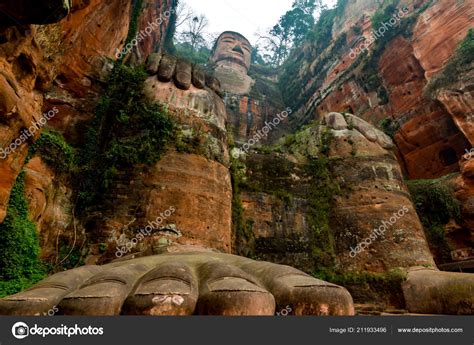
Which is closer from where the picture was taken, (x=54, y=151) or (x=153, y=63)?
(x=54, y=151)

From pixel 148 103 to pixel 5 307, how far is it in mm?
6226

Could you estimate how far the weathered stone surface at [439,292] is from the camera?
5.66m

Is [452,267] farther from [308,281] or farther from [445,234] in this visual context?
[308,281]

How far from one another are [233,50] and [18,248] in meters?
38.8

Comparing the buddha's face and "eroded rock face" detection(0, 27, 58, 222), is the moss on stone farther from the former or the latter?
the buddha's face

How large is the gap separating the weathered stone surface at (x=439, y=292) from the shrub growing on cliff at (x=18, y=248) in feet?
26.2

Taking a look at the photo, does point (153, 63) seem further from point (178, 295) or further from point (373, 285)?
point (373, 285)

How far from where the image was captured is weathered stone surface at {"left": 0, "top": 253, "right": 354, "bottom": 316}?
2490 mm

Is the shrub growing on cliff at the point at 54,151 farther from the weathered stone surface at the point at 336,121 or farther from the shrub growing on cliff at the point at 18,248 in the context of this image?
the weathered stone surface at the point at 336,121

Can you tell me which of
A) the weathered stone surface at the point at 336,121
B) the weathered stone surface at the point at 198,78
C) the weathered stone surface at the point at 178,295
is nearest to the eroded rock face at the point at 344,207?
the weathered stone surface at the point at 336,121

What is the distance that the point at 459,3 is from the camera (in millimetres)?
15828

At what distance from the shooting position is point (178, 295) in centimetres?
260

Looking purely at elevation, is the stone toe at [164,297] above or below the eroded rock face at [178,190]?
below

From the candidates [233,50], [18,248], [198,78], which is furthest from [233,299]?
[233,50]
